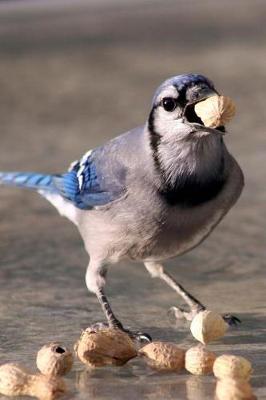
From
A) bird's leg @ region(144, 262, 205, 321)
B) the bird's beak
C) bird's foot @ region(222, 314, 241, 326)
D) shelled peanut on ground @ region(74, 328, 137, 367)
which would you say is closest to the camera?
shelled peanut on ground @ region(74, 328, 137, 367)

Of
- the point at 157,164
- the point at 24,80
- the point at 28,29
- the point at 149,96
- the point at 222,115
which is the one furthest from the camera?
the point at 28,29

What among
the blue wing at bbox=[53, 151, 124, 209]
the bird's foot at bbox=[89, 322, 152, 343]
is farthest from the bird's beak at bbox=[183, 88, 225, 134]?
the bird's foot at bbox=[89, 322, 152, 343]

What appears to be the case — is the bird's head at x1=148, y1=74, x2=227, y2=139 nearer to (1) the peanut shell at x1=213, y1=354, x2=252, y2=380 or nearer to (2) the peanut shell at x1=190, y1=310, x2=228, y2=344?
(2) the peanut shell at x1=190, y1=310, x2=228, y2=344

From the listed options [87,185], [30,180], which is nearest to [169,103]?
[87,185]

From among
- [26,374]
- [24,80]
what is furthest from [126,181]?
[24,80]

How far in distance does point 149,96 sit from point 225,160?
3176mm

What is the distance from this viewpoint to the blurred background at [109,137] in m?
3.26

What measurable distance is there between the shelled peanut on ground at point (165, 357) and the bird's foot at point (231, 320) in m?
0.36

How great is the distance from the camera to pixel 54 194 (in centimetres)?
398

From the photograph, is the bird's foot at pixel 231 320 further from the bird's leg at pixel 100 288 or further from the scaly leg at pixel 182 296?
the bird's leg at pixel 100 288

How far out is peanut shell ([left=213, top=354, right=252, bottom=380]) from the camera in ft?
8.95

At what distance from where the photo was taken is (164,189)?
10.7 feet

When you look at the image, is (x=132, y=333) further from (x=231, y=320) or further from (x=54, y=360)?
(x=54, y=360)

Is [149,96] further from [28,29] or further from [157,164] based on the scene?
[157,164]
